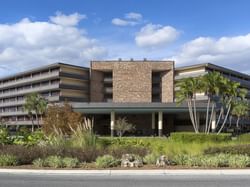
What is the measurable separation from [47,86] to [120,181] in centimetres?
8667

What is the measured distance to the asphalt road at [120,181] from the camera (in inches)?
456

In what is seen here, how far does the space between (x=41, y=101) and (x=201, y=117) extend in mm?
35645

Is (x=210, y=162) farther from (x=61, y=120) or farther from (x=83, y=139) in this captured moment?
(x=61, y=120)

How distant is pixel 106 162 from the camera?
50.8ft

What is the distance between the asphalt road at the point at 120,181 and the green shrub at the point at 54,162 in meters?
1.84

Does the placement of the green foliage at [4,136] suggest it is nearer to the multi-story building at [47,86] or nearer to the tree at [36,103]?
the multi-story building at [47,86]

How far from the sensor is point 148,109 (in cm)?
7112

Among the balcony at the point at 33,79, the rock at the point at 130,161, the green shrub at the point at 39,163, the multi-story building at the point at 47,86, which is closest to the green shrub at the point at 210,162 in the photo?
the rock at the point at 130,161

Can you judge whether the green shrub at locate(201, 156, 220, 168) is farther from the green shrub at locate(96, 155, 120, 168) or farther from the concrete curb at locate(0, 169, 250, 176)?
the green shrub at locate(96, 155, 120, 168)

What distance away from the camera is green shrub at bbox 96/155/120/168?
15.4 meters

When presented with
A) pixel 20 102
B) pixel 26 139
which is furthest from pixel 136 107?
pixel 20 102

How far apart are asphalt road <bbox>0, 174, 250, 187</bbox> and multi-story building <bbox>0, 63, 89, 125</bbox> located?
256 feet

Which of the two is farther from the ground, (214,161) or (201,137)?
(214,161)

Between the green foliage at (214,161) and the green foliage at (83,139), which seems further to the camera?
the green foliage at (83,139)
